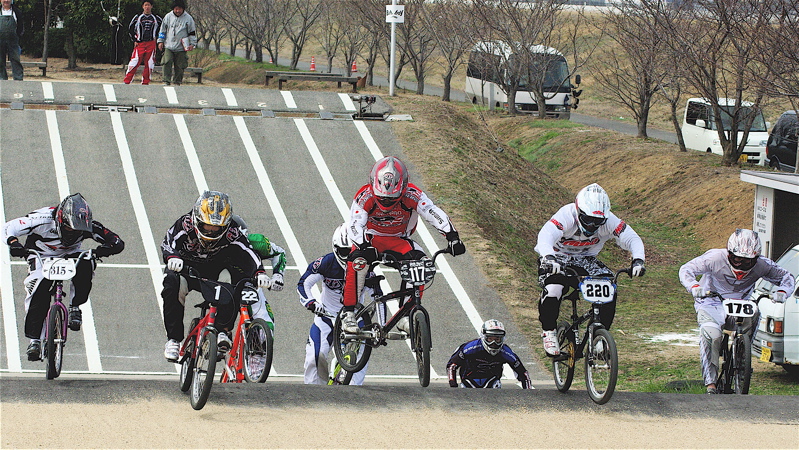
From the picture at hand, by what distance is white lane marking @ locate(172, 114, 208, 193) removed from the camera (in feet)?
60.5

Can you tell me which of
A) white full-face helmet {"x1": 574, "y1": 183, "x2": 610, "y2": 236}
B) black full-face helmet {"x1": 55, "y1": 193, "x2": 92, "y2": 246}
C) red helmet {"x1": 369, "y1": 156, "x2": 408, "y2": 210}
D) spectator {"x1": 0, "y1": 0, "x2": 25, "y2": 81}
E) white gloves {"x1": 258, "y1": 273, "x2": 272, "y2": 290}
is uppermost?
spectator {"x1": 0, "y1": 0, "x2": 25, "y2": 81}

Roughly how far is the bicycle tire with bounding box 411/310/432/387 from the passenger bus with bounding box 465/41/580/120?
87.9 ft

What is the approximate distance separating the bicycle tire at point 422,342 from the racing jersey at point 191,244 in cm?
157

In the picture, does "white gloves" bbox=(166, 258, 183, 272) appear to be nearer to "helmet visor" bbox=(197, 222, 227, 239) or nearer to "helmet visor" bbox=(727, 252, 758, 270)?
"helmet visor" bbox=(197, 222, 227, 239)

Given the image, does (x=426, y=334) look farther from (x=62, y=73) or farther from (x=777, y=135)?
(x=62, y=73)

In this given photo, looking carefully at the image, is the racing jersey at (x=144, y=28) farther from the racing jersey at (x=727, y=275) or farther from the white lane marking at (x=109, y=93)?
the racing jersey at (x=727, y=275)

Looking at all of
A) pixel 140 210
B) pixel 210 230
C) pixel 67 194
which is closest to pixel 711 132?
pixel 140 210

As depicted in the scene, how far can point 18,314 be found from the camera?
1346 centimetres

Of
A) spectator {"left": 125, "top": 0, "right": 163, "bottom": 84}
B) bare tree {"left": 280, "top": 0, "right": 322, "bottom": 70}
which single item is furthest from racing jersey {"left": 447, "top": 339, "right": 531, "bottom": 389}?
bare tree {"left": 280, "top": 0, "right": 322, "bottom": 70}

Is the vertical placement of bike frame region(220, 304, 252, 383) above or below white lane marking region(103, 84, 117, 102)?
below

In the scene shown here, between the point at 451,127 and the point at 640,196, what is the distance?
22.6ft

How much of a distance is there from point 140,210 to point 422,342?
9.94 meters

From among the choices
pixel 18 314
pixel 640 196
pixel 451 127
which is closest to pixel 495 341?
pixel 18 314

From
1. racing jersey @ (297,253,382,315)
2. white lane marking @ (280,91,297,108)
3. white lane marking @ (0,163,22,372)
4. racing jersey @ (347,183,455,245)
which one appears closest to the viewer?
racing jersey @ (347,183,455,245)
